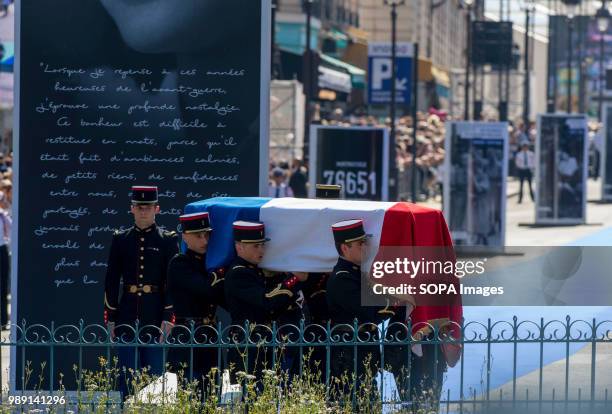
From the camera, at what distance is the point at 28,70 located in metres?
12.5

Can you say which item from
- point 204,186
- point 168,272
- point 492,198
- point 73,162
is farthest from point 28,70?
point 492,198

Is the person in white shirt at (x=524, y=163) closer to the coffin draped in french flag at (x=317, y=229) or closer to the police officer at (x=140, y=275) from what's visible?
the police officer at (x=140, y=275)

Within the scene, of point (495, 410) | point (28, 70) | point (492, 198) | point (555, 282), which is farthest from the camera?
point (492, 198)

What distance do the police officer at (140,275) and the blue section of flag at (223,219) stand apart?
0.88m

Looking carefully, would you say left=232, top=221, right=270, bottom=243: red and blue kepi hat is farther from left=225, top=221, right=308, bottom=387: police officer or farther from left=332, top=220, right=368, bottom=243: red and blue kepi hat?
left=332, top=220, right=368, bottom=243: red and blue kepi hat

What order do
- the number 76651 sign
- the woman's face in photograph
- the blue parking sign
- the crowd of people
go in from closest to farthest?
1. the woman's face in photograph
2. the number 76651 sign
3. the blue parking sign
4. the crowd of people

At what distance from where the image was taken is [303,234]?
10.6m

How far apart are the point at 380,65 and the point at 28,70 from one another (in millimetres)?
21868

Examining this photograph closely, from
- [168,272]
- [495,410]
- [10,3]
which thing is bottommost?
[495,410]

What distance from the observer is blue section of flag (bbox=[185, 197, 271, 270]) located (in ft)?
35.2

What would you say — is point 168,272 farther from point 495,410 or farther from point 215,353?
point 495,410

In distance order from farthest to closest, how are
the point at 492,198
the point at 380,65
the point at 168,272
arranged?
the point at 380,65
the point at 492,198
the point at 168,272

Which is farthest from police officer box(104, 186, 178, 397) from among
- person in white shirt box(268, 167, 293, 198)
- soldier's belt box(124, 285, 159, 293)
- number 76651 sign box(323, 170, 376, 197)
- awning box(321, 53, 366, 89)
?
awning box(321, 53, 366, 89)

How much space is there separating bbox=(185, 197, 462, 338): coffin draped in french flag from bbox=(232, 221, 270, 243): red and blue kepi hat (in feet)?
0.66
